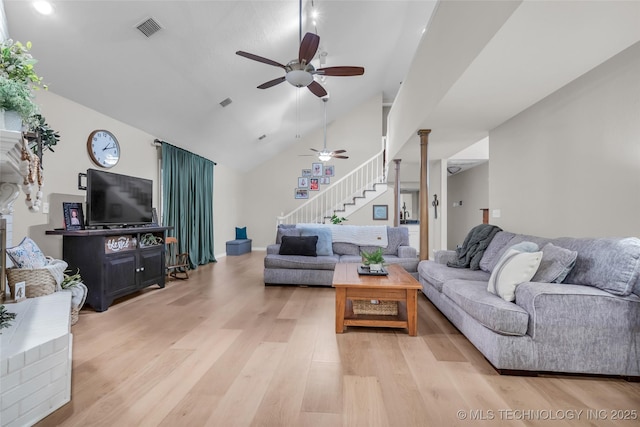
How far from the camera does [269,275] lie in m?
4.45

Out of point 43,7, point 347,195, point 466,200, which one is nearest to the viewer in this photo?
point 43,7

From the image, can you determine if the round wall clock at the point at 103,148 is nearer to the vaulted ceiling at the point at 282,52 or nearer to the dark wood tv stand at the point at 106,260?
the vaulted ceiling at the point at 282,52

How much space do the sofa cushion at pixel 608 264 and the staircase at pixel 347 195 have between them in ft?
20.9

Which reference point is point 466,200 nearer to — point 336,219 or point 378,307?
point 336,219

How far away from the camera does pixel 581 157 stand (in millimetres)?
2707

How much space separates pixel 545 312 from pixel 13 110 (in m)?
3.20

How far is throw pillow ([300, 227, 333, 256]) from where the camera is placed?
4.81 metres

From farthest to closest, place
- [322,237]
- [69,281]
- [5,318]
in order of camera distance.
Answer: [322,237] → [69,281] → [5,318]

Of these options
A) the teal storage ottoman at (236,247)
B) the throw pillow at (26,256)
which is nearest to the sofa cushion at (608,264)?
the throw pillow at (26,256)

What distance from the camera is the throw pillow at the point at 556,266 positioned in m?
2.22

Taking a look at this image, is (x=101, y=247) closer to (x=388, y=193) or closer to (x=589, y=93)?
(x=589, y=93)

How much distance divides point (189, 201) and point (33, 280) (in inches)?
141

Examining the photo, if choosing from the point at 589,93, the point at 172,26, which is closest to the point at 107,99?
the point at 172,26

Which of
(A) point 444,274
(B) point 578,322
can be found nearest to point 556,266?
(B) point 578,322
